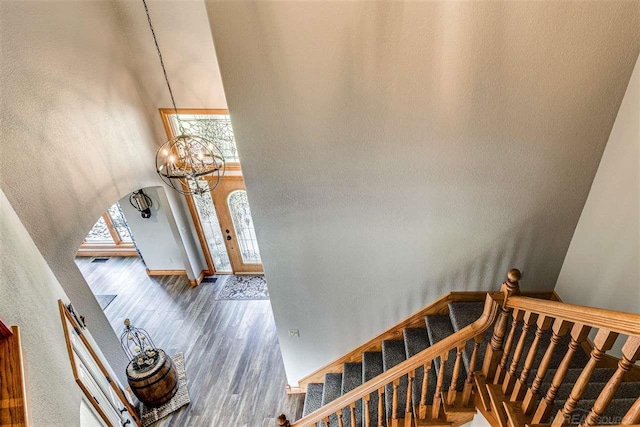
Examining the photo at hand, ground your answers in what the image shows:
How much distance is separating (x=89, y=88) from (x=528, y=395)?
4918 mm

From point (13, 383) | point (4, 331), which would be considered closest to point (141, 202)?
point (4, 331)

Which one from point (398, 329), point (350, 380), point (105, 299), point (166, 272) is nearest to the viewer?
point (398, 329)

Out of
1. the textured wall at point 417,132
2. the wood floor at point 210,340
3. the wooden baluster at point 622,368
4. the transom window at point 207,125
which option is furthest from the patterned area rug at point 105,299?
the wooden baluster at point 622,368

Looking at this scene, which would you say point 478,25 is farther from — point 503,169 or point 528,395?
point 528,395

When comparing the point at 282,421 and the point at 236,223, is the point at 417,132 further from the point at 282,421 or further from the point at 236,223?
the point at 236,223

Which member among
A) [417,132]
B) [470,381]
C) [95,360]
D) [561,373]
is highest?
[417,132]

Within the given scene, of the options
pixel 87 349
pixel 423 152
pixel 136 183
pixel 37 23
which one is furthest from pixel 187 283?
pixel 423 152

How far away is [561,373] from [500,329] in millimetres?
470

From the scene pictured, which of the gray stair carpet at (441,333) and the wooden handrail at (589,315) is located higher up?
the wooden handrail at (589,315)

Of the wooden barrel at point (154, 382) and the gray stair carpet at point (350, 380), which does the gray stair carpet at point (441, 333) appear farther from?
the wooden barrel at point (154, 382)

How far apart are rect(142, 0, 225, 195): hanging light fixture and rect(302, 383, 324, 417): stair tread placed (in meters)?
2.72

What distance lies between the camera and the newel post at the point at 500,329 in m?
2.06

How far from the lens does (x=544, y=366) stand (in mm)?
1821

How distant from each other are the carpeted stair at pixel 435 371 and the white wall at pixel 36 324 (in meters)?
2.39
